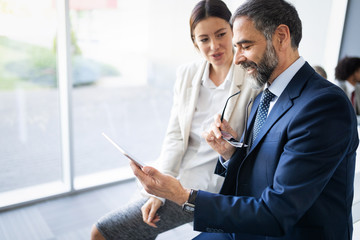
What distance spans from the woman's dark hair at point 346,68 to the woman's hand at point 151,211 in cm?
189

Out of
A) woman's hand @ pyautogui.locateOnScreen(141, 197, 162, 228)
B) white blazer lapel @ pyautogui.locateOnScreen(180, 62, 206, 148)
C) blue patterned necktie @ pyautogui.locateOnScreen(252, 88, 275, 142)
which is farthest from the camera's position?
white blazer lapel @ pyautogui.locateOnScreen(180, 62, 206, 148)

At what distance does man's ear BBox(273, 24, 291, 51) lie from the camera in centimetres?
118

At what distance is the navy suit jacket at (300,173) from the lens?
1038mm

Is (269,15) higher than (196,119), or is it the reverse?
(269,15)

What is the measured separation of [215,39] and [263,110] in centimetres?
59

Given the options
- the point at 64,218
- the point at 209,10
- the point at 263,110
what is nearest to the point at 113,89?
the point at 64,218

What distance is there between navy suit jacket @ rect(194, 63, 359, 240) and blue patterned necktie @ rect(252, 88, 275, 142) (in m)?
0.09

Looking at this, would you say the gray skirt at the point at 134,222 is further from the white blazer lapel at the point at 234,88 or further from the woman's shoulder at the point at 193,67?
the woman's shoulder at the point at 193,67

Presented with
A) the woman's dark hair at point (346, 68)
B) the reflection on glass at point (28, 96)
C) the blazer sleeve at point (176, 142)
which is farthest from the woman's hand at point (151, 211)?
the woman's dark hair at point (346, 68)

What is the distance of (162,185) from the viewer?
121 centimetres

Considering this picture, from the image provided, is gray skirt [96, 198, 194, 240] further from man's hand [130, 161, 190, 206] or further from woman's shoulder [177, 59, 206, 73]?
woman's shoulder [177, 59, 206, 73]

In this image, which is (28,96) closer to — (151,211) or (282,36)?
(151,211)

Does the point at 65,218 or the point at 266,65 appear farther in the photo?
the point at 65,218

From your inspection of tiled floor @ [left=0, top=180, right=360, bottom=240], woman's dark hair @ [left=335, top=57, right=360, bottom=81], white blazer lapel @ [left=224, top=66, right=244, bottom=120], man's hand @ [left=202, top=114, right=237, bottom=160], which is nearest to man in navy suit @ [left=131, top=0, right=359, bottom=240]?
man's hand @ [left=202, top=114, right=237, bottom=160]
